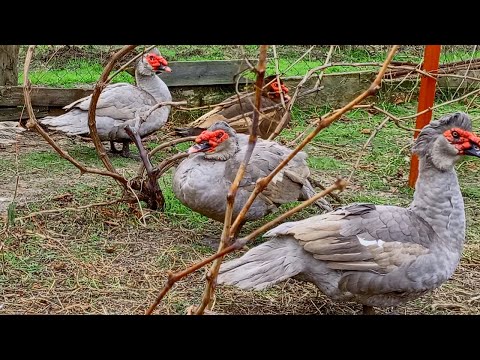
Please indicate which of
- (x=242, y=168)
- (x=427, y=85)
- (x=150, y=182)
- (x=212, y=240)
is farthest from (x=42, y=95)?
(x=242, y=168)

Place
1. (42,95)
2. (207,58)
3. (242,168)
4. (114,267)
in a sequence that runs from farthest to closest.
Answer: (207,58), (42,95), (114,267), (242,168)

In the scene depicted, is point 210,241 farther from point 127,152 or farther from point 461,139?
A: point 127,152

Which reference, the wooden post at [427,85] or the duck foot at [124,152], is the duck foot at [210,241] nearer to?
the wooden post at [427,85]

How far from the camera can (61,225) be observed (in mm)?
3975

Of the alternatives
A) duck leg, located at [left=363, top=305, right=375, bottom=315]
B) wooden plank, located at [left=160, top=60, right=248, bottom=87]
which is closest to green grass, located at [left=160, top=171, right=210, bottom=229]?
duck leg, located at [left=363, top=305, right=375, bottom=315]

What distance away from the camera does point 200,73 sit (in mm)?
6801

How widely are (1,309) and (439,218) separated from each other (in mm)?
1978

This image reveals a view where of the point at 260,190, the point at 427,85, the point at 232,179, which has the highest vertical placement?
the point at 260,190

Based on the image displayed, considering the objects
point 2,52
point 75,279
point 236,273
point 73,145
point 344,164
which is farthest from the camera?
point 2,52

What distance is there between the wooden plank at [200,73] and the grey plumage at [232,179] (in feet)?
9.60

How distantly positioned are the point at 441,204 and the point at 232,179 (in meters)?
1.22

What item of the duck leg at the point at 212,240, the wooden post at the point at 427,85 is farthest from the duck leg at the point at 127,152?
the wooden post at the point at 427,85

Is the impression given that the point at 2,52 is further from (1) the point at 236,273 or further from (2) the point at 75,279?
(1) the point at 236,273

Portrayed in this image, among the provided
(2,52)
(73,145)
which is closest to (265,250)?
(73,145)
